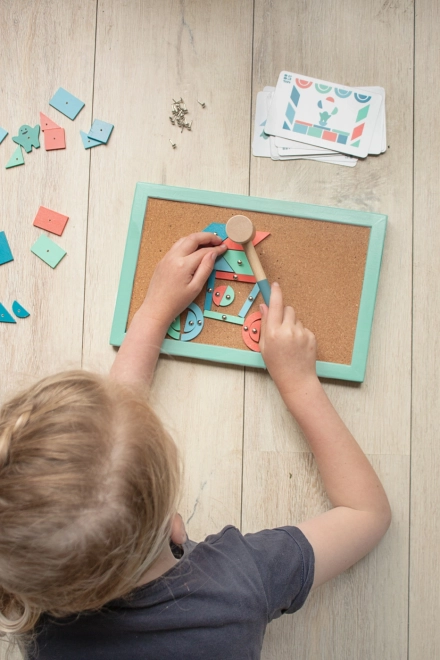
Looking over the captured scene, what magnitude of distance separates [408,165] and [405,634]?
719 mm

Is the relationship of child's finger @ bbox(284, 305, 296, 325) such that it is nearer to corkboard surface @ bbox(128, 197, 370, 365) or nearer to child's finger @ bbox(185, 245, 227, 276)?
corkboard surface @ bbox(128, 197, 370, 365)

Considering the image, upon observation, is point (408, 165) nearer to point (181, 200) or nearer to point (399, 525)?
point (181, 200)

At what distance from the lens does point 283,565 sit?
26.4 inches

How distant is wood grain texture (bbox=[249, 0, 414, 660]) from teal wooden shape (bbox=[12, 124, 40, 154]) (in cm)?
36

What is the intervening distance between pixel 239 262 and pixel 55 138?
36 cm

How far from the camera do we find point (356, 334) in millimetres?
847

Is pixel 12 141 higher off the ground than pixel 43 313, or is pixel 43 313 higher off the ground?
pixel 12 141

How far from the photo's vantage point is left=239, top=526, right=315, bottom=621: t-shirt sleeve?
65cm

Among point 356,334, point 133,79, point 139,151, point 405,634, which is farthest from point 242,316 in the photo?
point 405,634

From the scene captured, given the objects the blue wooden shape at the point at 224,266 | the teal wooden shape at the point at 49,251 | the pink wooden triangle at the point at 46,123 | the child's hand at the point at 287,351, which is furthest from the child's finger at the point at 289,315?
the pink wooden triangle at the point at 46,123

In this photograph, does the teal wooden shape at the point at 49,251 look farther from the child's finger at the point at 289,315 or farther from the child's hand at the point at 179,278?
the child's finger at the point at 289,315

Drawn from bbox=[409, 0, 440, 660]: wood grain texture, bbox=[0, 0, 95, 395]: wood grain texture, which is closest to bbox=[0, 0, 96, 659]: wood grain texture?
bbox=[0, 0, 95, 395]: wood grain texture

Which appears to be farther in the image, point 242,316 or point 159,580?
point 242,316

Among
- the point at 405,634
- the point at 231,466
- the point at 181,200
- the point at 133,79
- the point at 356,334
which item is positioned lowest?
the point at 405,634
